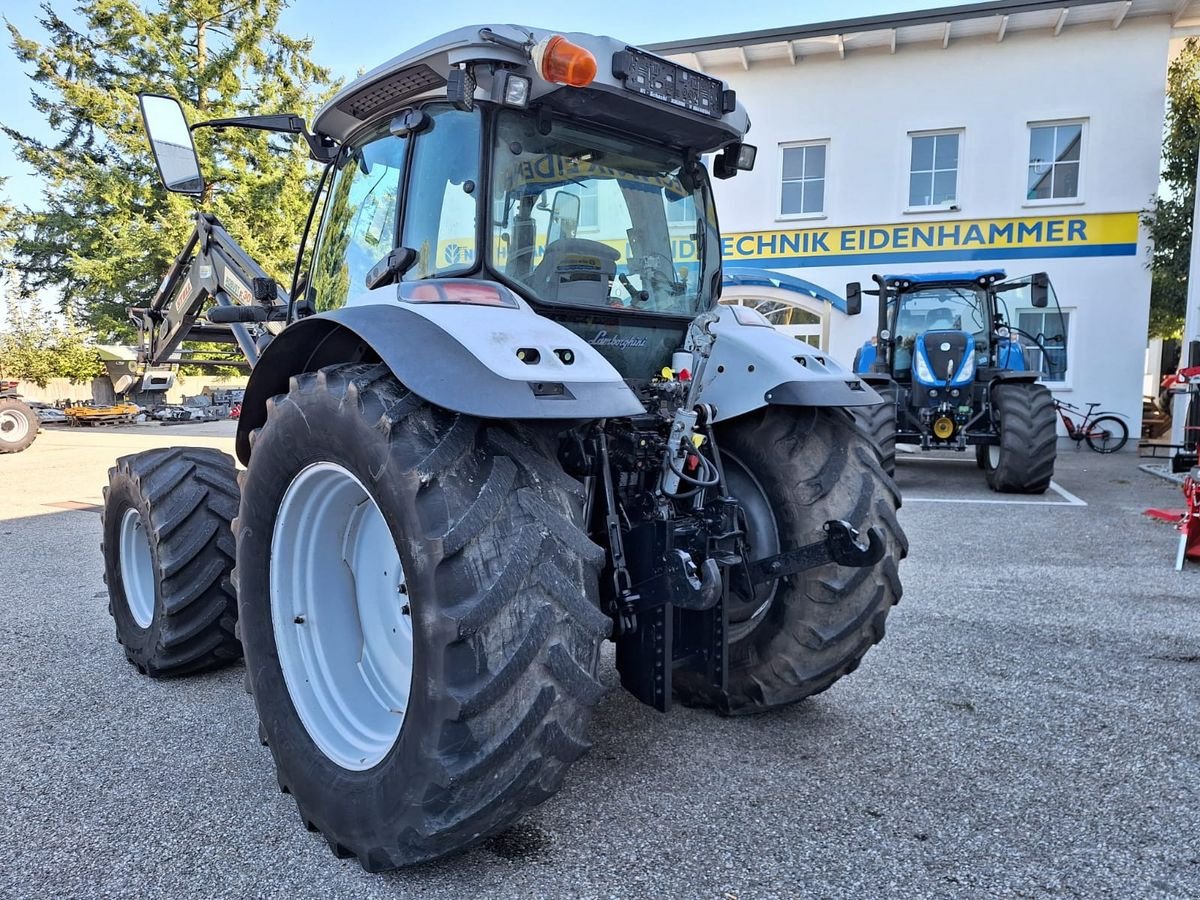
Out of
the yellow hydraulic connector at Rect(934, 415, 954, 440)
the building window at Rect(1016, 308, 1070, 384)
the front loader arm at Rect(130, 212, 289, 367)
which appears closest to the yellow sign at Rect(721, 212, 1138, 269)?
the building window at Rect(1016, 308, 1070, 384)

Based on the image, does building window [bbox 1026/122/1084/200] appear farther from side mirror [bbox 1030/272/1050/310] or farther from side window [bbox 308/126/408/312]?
side window [bbox 308/126/408/312]

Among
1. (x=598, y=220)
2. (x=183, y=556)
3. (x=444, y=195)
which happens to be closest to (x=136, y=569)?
(x=183, y=556)

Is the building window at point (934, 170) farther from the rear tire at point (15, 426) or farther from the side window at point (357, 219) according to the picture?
the rear tire at point (15, 426)

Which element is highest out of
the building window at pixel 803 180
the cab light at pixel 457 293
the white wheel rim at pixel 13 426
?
the building window at pixel 803 180

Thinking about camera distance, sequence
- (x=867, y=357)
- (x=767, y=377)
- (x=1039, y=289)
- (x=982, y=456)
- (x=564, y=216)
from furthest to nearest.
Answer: (x=867, y=357) → (x=982, y=456) → (x=1039, y=289) → (x=767, y=377) → (x=564, y=216)

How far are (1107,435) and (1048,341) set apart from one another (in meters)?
1.74

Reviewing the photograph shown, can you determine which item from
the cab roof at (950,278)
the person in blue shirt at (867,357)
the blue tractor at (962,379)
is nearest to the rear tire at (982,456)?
the blue tractor at (962,379)

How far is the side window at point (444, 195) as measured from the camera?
239 cm

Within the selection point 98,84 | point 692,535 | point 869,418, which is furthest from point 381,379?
point 98,84

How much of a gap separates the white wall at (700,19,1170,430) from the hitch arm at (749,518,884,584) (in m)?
12.6

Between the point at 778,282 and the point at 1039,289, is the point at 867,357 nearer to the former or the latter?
the point at 1039,289

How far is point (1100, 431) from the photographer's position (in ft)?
42.8

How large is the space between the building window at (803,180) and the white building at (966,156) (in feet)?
0.08

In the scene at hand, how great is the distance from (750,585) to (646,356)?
2.81 ft
